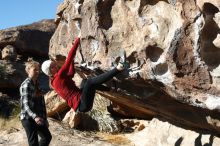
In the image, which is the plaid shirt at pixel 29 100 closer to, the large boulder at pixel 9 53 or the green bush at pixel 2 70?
the green bush at pixel 2 70

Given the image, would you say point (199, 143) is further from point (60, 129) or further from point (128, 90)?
point (60, 129)

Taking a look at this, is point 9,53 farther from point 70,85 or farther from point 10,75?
point 70,85

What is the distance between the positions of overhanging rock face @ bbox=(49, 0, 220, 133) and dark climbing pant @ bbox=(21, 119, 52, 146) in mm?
1686

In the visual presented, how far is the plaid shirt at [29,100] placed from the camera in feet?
27.5

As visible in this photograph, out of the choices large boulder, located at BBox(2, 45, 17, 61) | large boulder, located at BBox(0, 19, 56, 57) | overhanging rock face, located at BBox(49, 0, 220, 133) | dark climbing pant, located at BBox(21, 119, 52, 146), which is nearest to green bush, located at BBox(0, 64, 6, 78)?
large boulder, located at BBox(2, 45, 17, 61)

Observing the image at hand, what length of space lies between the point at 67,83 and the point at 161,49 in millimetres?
1638

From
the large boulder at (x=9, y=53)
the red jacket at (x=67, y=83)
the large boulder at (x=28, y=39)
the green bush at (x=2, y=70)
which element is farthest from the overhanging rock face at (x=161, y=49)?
the large boulder at (x=28, y=39)

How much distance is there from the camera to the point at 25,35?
68.4ft

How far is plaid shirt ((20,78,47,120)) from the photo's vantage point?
838cm

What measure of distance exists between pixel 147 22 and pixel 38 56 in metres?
12.9

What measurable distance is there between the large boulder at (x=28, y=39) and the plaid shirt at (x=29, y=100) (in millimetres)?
12209

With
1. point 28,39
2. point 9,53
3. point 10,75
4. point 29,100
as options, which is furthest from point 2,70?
point 29,100

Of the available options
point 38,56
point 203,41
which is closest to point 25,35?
point 38,56

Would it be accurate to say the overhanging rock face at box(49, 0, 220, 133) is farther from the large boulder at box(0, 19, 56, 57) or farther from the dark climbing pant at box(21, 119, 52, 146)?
the large boulder at box(0, 19, 56, 57)
